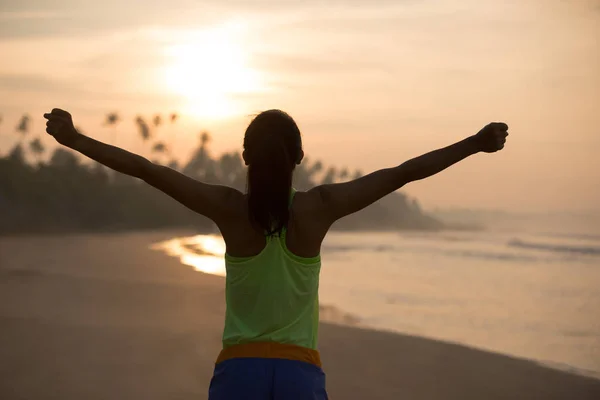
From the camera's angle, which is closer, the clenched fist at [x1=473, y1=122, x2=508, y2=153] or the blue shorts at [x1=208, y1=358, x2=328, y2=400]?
the blue shorts at [x1=208, y1=358, x2=328, y2=400]

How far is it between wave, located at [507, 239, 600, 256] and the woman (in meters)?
26.9

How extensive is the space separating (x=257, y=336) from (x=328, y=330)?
6.74 m

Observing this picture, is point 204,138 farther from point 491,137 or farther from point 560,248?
point 491,137

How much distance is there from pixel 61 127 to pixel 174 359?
194 inches

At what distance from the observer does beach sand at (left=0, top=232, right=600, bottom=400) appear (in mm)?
6152

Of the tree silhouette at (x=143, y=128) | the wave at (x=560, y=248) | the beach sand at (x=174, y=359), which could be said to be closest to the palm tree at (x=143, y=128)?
the tree silhouette at (x=143, y=128)

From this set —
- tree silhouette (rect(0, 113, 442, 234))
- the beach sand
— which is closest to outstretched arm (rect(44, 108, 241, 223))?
the beach sand

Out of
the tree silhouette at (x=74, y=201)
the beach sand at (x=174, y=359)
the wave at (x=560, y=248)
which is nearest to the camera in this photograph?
the beach sand at (x=174, y=359)

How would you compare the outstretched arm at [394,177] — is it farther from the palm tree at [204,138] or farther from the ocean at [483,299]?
the palm tree at [204,138]

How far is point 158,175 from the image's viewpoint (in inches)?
90.4

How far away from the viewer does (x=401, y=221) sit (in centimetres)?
11006

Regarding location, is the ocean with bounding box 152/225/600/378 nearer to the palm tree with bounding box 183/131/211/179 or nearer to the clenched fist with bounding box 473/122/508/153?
the clenched fist with bounding box 473/122/508/153

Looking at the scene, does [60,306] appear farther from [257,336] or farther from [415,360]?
[257,336]

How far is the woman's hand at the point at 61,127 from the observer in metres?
2.34
